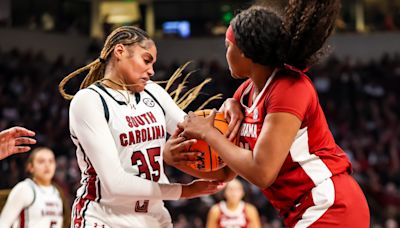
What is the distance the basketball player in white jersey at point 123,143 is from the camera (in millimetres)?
3408

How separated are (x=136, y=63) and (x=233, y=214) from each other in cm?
474

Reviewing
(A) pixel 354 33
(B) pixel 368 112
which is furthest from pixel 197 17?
(B) pixel 368 112

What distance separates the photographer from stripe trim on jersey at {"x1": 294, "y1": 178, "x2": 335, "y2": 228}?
305cm

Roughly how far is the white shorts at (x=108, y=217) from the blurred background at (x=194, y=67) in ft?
24.0

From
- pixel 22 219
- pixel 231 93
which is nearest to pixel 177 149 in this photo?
pixel 22 219

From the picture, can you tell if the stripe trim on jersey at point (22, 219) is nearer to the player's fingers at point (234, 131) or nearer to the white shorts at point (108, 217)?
the white shorts at point (108, 217)

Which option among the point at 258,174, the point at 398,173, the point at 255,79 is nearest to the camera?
the point at 258,174

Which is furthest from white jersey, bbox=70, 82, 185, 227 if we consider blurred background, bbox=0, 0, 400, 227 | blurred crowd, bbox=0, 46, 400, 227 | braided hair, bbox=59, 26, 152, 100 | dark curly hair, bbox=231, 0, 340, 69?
blurred background, bbox=0, 0, 400, 227

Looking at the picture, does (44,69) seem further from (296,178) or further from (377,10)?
(296,178)

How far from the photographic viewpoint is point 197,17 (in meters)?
18.1

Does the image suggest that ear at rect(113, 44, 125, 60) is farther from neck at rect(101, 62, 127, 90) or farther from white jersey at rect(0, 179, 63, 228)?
white jersey at rect(0, 179, 63, 228)

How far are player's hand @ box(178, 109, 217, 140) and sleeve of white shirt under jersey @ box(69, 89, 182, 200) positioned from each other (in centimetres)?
37

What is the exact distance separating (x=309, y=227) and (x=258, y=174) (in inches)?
14.0

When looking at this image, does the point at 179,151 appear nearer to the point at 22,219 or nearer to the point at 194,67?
the point at 22,219
